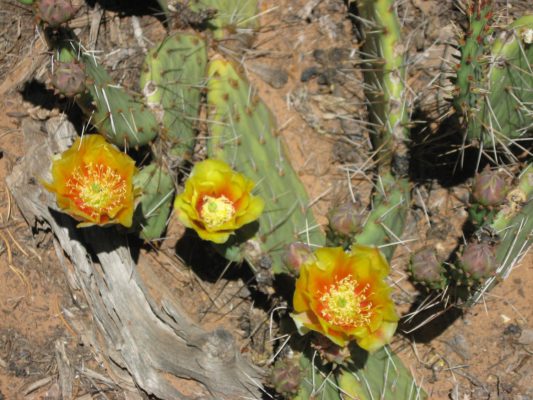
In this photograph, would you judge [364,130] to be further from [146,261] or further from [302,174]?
[146,261]

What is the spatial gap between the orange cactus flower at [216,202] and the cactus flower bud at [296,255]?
0.32m

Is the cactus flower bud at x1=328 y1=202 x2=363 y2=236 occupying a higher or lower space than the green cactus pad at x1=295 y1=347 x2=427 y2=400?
higher

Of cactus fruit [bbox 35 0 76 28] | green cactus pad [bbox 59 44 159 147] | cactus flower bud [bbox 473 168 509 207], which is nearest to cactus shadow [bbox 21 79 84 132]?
green cactus pad [bbox 59 44 159 147]

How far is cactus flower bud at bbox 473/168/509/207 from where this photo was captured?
8.81 ft

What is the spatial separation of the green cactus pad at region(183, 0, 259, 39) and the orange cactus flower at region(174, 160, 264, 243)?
0.79m

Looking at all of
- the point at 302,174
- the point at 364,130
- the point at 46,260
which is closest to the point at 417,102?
the point at 364,130

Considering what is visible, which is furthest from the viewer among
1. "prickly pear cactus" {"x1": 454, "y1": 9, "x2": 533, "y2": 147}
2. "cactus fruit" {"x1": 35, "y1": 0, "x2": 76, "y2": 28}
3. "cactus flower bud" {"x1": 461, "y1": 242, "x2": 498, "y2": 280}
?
"prickly pear cactus" {"x1": 454, "y1": 9, "x2": 533, "y2": 147}

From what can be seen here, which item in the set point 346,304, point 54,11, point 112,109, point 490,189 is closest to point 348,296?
point 346,304

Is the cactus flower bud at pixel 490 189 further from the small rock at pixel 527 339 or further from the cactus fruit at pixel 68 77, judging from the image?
the cactus fruit at pixel 68 77

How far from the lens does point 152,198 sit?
3.32 metres

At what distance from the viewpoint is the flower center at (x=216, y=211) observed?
3141 millimetres

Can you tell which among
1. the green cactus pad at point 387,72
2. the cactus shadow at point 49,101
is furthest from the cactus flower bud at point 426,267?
the cactus shadow at point 49,101

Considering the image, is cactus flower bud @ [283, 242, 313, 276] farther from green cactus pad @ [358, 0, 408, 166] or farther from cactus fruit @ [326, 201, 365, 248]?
green cactus pad @ [358, 0, 408, 166]

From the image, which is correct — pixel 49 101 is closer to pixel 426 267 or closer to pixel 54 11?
pixel 54 11
